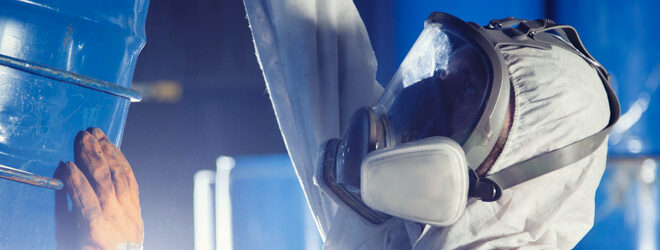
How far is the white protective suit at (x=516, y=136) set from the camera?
2.57 ft

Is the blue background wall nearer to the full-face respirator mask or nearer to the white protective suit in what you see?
the white protective suit

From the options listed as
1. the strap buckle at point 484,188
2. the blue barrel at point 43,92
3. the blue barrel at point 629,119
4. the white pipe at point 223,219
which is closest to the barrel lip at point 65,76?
the blue barrel at point 43,92

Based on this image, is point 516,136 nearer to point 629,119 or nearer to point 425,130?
point 425,130

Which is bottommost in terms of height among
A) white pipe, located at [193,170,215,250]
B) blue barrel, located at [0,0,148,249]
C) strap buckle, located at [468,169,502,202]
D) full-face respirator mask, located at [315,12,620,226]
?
white pipe, located at [193,170,215,250]

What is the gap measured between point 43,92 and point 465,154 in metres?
0.54

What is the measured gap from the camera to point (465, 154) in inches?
29.9

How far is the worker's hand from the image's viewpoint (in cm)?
73

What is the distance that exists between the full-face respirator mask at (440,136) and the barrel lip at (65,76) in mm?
338

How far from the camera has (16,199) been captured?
2.28 ft

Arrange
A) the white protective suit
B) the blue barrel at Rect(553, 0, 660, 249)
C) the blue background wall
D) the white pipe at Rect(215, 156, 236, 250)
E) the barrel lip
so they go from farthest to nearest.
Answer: the blue background wall → the white pipe at Rect(215, 156, 236, 250) → the blue barrel at Rect(553, 0, 660, 249) → the white protective suit → the barrel lip

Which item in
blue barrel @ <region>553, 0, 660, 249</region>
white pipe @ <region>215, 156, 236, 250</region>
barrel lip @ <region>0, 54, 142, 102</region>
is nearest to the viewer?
barrel lip @ <region>0, 54, 142, 102</region>

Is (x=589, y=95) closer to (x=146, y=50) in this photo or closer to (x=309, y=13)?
(x=309, y=13)

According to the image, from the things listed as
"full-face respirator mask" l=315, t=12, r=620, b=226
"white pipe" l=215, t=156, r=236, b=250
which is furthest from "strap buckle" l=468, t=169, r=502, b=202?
"white pipe" l=215, t=156, r=236, b=250

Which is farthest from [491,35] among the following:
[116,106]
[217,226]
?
[217,226]
